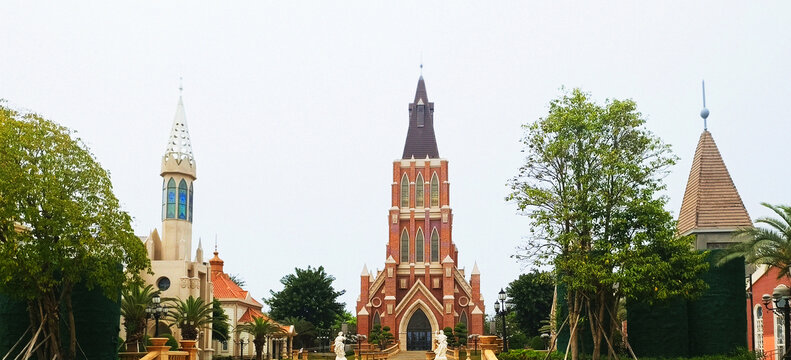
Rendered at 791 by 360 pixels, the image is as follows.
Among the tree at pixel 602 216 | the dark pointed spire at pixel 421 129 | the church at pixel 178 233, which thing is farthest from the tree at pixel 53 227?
the dark pointed spire at pixel 421 129

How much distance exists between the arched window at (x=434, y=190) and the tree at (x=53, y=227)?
55584mm

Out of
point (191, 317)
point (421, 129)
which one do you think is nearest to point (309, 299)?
point (421, 129)

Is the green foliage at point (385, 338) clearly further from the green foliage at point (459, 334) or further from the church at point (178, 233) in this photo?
the church at point (178, 233)

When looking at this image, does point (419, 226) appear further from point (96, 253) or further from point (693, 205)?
point (96, 253)

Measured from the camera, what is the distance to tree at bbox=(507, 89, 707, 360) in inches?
1009

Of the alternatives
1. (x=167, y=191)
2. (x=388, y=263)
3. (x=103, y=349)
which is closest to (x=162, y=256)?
(x=167, y=191)

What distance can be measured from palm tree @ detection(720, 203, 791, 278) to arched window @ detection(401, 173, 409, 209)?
51985 millimetres

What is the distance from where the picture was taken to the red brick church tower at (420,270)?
74438mm

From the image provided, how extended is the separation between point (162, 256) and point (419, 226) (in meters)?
27.6

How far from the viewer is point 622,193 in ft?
86.5

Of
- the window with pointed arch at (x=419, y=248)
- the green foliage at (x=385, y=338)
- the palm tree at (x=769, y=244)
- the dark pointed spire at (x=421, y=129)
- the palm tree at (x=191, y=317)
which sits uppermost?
the dark pointed spire at (x=421, y=129)

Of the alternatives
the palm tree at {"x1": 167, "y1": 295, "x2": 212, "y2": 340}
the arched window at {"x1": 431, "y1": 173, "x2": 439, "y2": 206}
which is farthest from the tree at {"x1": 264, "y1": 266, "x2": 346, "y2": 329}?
the palm tree at {"x1": 167, "y1": 295, "x2": 212, "y2": 340}

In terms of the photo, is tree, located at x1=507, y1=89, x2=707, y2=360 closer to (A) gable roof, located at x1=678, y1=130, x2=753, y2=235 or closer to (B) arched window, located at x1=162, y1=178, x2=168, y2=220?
(A) gable roof, located at x1=678, y1=130, x2=753, y2=235

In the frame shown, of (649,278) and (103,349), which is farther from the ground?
(649,278)
